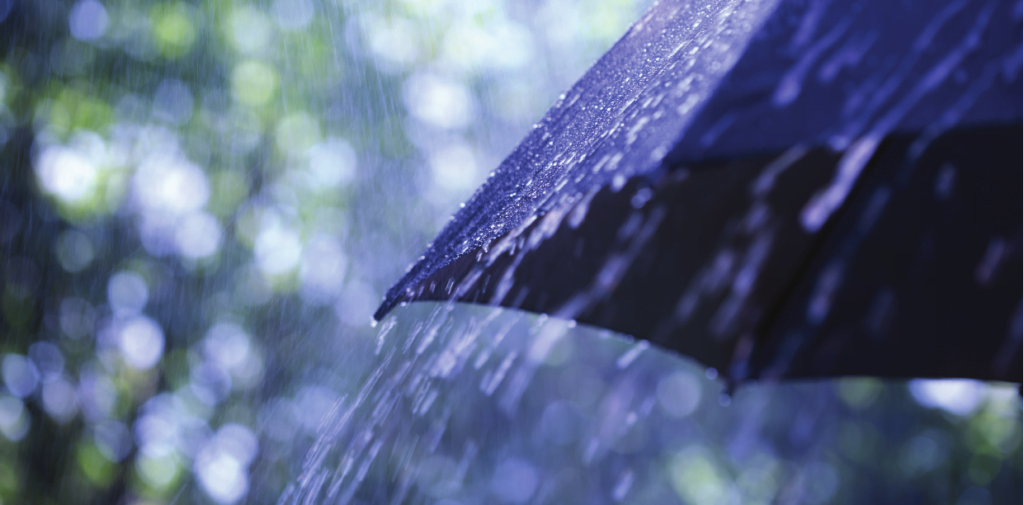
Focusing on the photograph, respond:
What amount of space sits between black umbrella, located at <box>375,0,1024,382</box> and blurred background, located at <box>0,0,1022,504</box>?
12763mm

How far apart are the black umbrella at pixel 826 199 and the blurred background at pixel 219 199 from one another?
41.9ft

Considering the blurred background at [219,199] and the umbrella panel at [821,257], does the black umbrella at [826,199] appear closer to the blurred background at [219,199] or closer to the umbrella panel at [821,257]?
the umbrella panel at [821,257]

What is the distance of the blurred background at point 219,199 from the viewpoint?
1101 cm

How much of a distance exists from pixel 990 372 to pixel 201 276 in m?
13.2

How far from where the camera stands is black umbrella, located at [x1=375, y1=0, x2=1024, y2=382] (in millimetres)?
812

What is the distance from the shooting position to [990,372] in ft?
3.84

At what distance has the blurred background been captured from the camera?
→ 1101 centimetres

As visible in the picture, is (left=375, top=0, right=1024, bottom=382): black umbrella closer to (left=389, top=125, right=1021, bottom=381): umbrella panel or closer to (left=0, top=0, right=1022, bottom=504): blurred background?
(left=389, top=125, right=1021, bottom=381): umbrella panel

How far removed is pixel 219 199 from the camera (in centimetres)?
1238

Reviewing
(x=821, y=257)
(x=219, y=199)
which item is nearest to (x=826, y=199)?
(x=821, y=257)

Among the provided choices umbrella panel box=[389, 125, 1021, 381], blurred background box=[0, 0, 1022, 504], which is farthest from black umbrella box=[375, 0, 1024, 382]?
blurred background box=[0, 0, 1022, 504]

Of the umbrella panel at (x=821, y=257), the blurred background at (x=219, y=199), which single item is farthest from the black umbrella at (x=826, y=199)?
the blurred background at (x=219, y=199)

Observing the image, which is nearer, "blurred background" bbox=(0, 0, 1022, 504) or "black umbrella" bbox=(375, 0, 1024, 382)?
"black umbrella" bbox=(375, 0, 1024, 382)

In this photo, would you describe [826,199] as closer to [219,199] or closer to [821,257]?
[821,257]
